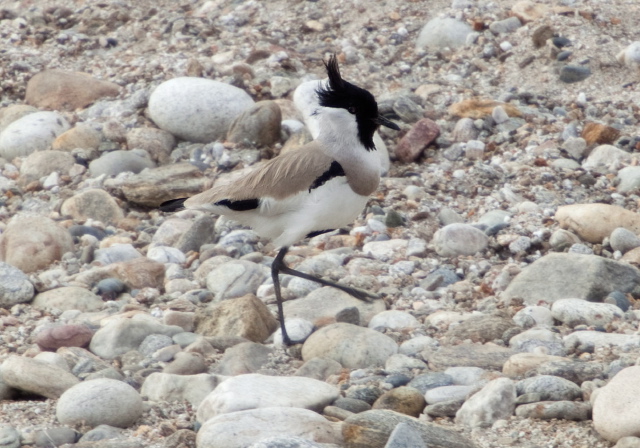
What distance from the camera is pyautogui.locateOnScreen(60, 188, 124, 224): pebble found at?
751 cm

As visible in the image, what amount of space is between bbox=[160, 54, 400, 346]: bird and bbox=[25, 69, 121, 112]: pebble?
387cm

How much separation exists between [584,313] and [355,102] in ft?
5.75

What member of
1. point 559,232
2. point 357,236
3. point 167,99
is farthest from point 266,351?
point 167,99

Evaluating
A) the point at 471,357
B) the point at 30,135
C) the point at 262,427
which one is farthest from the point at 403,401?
the point at 30,135

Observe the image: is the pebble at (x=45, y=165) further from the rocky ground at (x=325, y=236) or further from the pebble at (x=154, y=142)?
the pebble at (x=154, y=142)

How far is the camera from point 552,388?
4.20 m

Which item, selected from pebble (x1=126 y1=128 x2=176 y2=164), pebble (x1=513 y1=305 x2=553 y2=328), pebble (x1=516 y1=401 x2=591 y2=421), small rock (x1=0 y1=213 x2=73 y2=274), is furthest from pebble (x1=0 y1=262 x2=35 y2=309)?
pebble (x1=516 y1=401 x2=591 y2=421)

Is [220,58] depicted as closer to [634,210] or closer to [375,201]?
[375,201]

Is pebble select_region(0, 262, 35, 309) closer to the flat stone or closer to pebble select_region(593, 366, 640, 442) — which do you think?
the flat stone

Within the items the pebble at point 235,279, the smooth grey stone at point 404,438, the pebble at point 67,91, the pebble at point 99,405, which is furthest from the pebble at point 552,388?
the pebble at point 67,91

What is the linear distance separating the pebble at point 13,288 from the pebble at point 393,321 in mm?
2201

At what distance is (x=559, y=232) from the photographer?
6.41m

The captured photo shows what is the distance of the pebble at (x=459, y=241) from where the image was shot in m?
6.42

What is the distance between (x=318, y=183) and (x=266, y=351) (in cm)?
97
